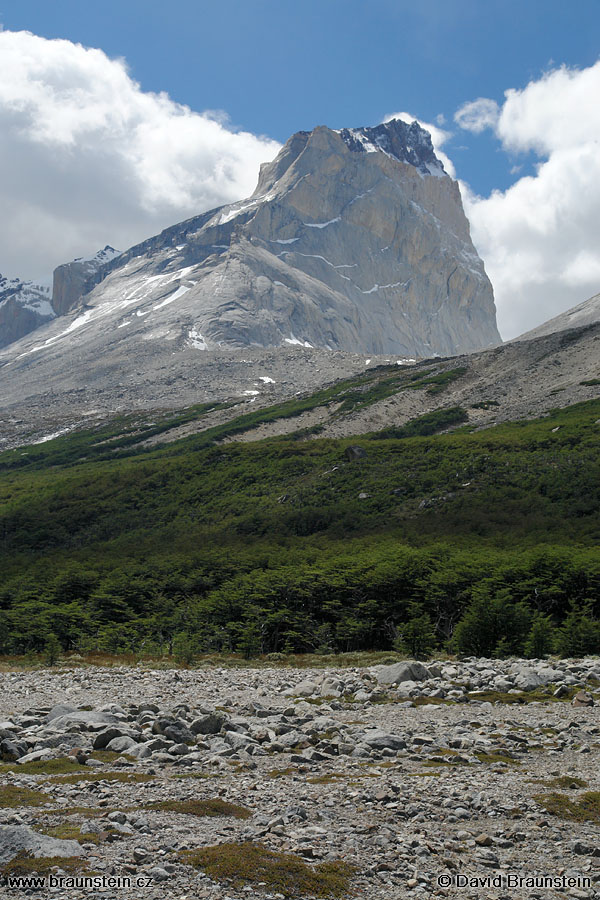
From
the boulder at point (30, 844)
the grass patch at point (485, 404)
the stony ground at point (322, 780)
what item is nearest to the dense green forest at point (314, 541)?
the grass patch at point (485, 404)

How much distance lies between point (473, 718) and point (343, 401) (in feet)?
497

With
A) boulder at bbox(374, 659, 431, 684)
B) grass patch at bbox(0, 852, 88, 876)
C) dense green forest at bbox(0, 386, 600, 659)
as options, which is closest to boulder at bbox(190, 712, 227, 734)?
grass patch at bbox(0, 852, 88, 876)

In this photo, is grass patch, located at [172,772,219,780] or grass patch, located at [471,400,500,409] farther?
grass patch, located at [471,400,500,409]

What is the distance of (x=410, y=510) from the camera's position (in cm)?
9075

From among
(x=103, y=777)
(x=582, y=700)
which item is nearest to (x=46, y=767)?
(x=103, y=777)

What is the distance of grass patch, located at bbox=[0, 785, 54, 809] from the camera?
1151 centimetres

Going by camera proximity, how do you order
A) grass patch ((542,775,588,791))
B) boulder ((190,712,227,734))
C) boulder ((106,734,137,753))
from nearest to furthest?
grass patch ((542,775,588,791))
boulder ((106,734,137,753))
boulder ((190,712,227,734))

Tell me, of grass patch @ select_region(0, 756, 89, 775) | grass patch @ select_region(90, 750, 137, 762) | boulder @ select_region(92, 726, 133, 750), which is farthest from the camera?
boulder @ select_region(92, 726, 133, 750)

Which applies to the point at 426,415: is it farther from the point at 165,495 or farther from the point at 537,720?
the point at 537,720

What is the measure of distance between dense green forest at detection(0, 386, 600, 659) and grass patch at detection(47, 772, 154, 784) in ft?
82.5

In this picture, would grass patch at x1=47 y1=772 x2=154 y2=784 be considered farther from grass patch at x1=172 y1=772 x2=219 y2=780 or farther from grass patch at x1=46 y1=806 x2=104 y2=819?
grass patch at x1=46 y1=806 x2=104 y2=819

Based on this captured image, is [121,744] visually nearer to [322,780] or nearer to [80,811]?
[80,811]

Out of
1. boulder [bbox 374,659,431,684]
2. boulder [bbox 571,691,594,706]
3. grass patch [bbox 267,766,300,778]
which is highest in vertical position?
grass patch [bbox 267,766,300,778]

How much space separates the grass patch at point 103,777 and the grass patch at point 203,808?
1435mm
